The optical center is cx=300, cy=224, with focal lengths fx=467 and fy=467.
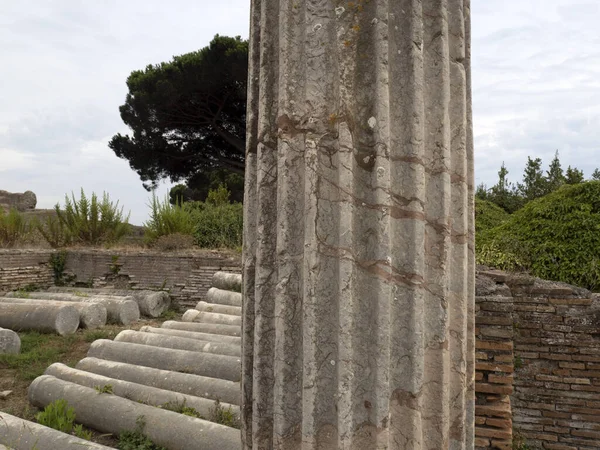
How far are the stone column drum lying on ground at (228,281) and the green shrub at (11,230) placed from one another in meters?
7.44

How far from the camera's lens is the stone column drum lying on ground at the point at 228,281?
7.93m

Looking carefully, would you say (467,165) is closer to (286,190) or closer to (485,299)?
(286,190)

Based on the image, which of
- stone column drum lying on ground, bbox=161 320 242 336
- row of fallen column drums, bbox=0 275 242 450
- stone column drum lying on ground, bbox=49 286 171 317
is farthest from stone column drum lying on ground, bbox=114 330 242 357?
stone column drum lying on ground, bbox=49 286 171 317

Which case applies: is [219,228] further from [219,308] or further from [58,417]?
[58,417]

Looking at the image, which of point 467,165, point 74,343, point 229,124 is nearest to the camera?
point 467,165

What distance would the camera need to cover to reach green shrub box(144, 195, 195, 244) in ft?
38.5

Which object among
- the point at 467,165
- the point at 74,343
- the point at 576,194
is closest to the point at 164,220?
the point at 74,343

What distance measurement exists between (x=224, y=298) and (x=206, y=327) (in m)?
1.25

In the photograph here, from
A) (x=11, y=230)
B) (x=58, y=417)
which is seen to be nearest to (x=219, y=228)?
(x=11, y=230)

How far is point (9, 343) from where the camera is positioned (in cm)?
601

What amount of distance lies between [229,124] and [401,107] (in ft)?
55.0

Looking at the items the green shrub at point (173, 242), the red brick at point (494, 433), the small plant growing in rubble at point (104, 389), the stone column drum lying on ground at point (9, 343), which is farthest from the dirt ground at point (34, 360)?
the green shrub at point (173, 242)

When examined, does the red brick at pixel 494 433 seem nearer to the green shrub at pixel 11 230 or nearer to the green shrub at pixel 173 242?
the green shrub at pixel 173 242

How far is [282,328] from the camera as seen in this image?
1.18m
